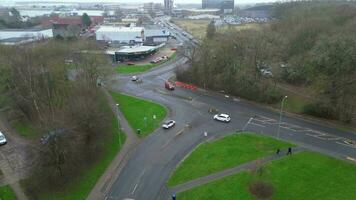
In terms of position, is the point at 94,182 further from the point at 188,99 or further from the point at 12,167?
the point at 188,99

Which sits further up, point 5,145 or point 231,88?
point 231,88

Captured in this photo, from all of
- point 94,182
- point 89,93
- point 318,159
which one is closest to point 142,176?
point 94,182

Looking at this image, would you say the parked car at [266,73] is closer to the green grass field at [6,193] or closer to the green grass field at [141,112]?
the green grass field at [141,112]

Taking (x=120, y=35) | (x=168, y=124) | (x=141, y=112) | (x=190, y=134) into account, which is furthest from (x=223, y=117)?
(x=120, y=35)

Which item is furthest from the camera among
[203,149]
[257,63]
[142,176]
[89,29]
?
[89,29]

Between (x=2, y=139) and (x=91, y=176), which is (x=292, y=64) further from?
(x=2, y=139)

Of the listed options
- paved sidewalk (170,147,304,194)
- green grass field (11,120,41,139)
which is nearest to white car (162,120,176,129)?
paved sidewalk (170,147,304,194)
